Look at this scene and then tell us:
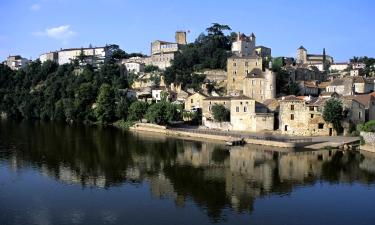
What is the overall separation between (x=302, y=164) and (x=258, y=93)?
25.3 meters

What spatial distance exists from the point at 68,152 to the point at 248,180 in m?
18.8

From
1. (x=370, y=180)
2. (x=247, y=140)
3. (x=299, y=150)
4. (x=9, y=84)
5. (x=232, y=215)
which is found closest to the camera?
(x=232, y=215)

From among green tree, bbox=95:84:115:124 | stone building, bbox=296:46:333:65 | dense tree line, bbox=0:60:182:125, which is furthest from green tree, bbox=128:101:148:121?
stone building, bbox=296:46:333:65

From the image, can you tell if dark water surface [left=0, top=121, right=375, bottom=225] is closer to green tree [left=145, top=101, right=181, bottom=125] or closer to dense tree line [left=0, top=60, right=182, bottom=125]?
green tree [left=145, top=101, right=181, bottom=125]

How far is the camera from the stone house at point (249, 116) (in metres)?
50.5

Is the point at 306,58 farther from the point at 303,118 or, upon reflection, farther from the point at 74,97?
the point at 303,118

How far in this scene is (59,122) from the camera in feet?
242

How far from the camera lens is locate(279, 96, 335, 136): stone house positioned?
45.9 metres

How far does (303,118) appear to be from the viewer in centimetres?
4672

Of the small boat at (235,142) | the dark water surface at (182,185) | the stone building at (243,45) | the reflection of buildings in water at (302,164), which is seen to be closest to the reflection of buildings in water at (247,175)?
the dark water surface at (182,185)

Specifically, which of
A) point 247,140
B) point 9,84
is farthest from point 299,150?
point 9,84

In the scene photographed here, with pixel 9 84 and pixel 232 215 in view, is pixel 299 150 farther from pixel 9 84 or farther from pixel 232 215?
pixel 9 84

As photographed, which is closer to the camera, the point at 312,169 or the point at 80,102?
the point at 312,169

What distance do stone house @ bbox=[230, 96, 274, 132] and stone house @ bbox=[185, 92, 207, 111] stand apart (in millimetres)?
8602
